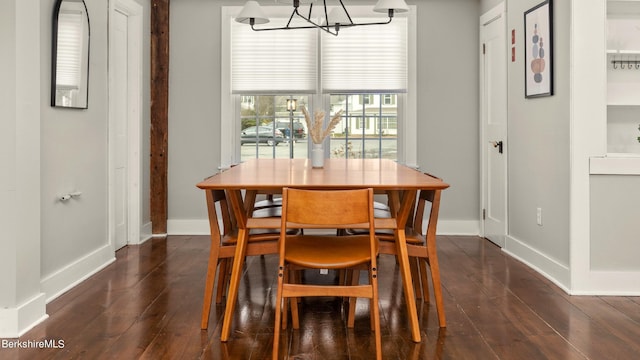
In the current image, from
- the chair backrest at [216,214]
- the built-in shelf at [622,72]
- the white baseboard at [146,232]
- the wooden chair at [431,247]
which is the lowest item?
the white baseboard at [146,232]

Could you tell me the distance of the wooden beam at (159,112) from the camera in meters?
5.64

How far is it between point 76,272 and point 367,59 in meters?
3.51

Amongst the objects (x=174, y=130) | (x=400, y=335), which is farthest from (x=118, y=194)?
(x=400, y=335)

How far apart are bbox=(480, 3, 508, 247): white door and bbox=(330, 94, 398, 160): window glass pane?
3.08 feet

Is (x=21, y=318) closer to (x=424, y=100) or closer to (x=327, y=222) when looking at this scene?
(x=327, y=222)

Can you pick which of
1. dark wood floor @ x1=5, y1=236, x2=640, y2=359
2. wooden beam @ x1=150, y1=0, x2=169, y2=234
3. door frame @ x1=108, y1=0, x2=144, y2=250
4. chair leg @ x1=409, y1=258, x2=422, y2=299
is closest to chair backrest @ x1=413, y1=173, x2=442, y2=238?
chair leg @ x1=409, y1=258, x2=422, y2=299

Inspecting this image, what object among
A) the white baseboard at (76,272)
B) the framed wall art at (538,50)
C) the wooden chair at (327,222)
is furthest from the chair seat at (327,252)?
the framed wall art at (538,50)

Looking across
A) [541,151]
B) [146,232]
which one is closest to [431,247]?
[541,151]

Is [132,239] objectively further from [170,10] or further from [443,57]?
[443,57]

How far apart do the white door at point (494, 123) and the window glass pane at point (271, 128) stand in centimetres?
187

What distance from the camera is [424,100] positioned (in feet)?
19.3

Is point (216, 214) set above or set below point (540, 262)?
above

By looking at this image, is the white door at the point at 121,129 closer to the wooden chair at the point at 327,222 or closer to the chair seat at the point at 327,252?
the chair seat at the point at 327,252

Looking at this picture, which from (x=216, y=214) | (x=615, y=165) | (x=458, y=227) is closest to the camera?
(x=216, y=214)
